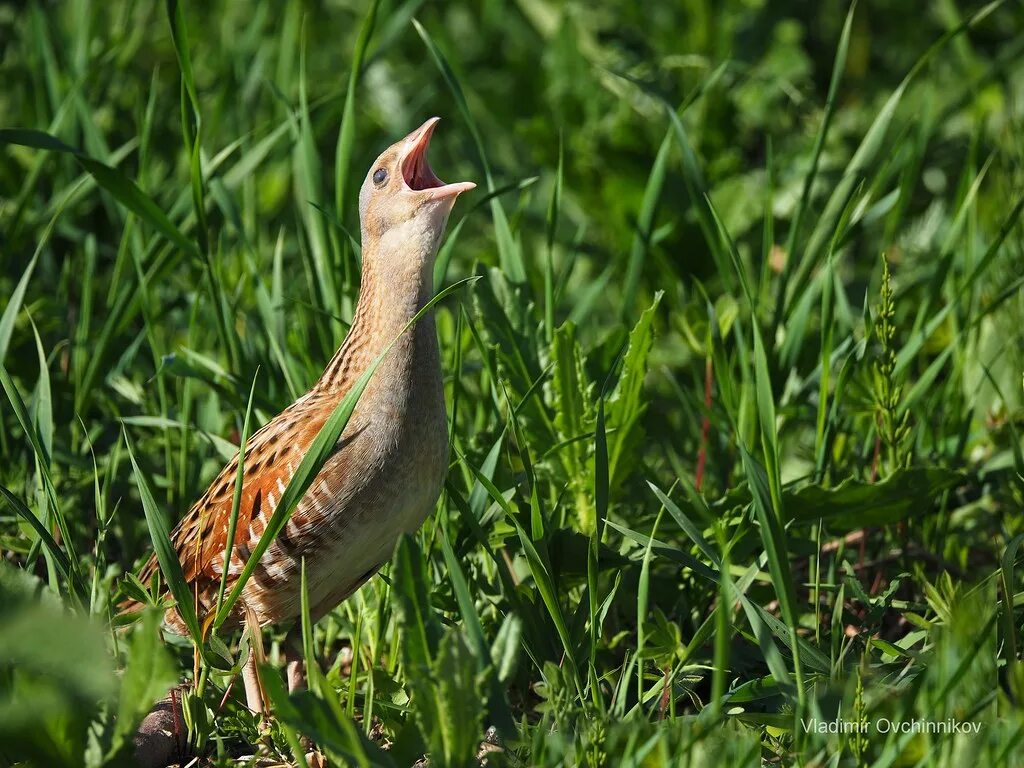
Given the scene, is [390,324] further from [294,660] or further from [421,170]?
[294,660]

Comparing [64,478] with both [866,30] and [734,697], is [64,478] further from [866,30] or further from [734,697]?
[866,30]

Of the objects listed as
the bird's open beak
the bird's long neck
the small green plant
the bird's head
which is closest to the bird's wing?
the bird's long neck

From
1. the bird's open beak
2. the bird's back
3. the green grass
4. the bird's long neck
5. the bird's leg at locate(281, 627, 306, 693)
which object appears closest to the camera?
the green grass

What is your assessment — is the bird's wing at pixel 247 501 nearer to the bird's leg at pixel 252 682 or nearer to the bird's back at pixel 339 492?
the bird's back at pixel 339 492

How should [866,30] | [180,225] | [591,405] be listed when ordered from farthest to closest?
[866,30] < [180,225] < [591,405]

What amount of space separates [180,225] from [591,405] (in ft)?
5.05

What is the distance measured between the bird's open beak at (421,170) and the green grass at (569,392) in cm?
24

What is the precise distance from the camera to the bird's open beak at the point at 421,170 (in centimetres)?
284

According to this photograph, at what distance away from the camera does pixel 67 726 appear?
2.12 m

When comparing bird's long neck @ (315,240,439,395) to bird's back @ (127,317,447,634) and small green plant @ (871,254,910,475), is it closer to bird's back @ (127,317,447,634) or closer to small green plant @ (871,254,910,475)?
bird's back @ (127,317,447,634)

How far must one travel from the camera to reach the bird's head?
A: 9.32 feet

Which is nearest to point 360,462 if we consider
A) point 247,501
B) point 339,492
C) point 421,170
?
point 339,492

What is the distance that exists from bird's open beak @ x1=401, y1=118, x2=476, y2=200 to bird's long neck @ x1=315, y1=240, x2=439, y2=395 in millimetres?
147

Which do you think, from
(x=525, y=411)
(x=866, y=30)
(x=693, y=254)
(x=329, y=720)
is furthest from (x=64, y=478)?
(x=866, y=30)
